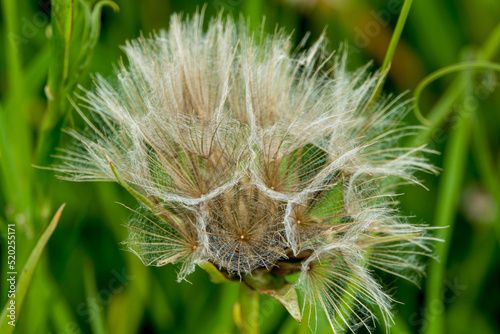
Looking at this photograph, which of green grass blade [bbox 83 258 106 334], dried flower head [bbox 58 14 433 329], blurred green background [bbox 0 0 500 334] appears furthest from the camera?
green grass blade [bbox 83 258 106 334]

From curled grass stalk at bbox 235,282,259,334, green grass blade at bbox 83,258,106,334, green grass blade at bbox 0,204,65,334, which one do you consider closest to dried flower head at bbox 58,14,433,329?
curled grass stalk at bbox 235,282,259,334

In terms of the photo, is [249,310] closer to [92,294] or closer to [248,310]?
[248,310]

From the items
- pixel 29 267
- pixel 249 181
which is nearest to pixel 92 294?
pixel 29 267

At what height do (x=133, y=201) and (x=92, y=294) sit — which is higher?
(x=133, y=201)

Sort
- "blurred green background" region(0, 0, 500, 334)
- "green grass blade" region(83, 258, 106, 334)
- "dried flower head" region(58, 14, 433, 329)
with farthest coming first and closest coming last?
"green grass blade" region(83, 258, 106, 334) < "blurred green background" region(0, 0, 500, 334) < "dried flower head" region(58, 14, 433, 329)

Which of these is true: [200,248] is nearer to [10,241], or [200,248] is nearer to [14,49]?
[10,241]

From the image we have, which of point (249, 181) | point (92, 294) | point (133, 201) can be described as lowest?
point (92, 294)

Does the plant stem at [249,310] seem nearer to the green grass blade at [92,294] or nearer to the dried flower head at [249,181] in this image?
the dried flower head at [249,181]

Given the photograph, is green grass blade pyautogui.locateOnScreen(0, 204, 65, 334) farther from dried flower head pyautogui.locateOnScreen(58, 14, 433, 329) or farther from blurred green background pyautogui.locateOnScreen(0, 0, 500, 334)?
dried flower head pyautogui.locateOnScreen(58, 14, 433, 329)

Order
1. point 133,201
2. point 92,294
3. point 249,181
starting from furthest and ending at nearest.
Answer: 1. point 133,201
2. point 92,294
3. point 249,181
